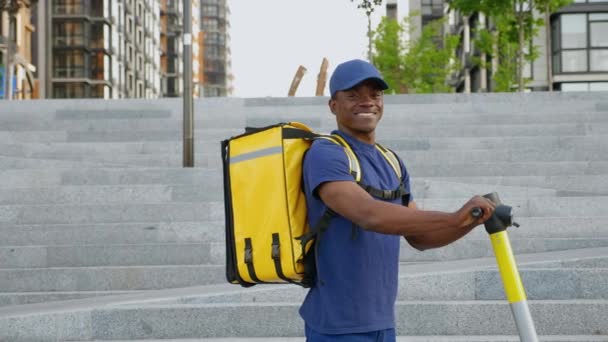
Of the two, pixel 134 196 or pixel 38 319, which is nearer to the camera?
pixel 38 319

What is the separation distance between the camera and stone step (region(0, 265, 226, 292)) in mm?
8273

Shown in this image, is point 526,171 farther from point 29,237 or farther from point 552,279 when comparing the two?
point 29,237

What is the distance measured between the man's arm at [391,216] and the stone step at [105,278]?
18.4 ft

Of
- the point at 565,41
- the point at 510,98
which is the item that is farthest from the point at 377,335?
the point at 565,41

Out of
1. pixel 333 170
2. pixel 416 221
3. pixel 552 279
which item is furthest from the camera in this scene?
pixel 552 279

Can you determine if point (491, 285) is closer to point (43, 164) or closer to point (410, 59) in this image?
point (43, 164)

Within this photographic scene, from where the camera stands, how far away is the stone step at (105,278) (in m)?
8.27

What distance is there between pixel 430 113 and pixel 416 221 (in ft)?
44.2

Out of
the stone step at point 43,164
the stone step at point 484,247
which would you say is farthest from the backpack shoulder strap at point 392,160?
the stone step at point 43,164

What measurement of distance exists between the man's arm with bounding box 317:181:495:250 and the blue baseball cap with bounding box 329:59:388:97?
0.33m

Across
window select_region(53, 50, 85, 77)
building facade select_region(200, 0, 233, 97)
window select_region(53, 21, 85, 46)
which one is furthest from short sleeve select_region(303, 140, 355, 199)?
building facade select_region(200, 0, 233, 97)

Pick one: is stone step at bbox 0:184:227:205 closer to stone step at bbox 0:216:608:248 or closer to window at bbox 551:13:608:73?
stone step at bbox 0:216:608:248

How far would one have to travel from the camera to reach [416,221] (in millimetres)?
2623

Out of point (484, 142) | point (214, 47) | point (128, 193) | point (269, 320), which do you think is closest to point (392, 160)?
point (269, 320)
